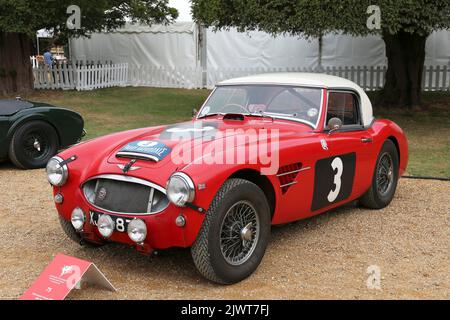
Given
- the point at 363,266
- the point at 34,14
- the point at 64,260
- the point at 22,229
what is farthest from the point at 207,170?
the point at 34,14

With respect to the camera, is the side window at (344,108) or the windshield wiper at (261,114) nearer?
the windshield wiper at (261,114)

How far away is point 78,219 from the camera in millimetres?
4020

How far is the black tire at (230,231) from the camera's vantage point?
3.68m

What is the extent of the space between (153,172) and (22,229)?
7.22 feet

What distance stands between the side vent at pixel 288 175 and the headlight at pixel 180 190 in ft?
3.00

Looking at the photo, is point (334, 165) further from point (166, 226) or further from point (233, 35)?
point (233, 35)

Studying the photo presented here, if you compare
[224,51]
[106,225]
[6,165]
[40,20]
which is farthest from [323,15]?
[224,51]

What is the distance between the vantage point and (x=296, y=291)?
381 centimetres

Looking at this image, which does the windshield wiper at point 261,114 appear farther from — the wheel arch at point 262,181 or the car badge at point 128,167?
the car badge at point 128,167

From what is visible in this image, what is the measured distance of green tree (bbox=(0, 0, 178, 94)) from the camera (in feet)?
48.3

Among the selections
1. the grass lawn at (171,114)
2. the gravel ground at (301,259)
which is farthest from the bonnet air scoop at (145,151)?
the grass lawn at (171,114)

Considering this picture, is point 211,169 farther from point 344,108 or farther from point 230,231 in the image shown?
point 344,108

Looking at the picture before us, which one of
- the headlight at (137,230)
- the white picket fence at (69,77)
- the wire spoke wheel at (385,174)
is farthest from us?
the white picket fence at (69,77)

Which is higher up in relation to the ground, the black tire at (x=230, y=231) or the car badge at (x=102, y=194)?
the car badge at (x=102, y=194)
